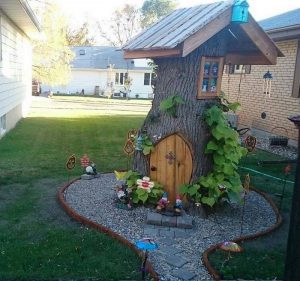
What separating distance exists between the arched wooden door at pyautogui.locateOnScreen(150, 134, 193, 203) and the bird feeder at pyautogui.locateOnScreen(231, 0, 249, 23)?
1929 millimetres

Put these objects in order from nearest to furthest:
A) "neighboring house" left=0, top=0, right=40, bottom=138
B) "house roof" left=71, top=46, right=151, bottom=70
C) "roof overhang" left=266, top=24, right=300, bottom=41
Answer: "neighboring house" left=0, top=0, right=40, bottom=138
"roof overhang" left=266, top=24, right=300, bottom=41
"house roof" left=71, top=46, right=151, bottom=70

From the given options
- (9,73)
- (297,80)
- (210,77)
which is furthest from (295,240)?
(9,73)

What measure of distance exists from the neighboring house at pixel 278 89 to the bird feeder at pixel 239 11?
234 inches

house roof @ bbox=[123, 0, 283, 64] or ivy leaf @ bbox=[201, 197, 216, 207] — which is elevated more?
house roof @ bbox=[123, 0, 283, 64]

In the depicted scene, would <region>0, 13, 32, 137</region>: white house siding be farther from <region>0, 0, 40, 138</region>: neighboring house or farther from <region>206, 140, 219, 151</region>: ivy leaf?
<region>206, 140, 219, 151</region>: ivy leaf

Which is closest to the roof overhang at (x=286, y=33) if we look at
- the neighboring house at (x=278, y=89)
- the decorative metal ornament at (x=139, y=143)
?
the neighboring house at (x=278, y=89)

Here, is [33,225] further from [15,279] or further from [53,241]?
[15,279]

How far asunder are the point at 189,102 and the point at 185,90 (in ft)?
0.65

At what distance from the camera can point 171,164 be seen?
6.23 m

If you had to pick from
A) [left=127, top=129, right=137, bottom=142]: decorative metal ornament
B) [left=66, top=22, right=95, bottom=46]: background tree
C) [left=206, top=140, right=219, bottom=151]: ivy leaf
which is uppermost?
[left=66, top=22, right=95, bottom=46]: background tree

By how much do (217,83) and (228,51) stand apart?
3.22ft

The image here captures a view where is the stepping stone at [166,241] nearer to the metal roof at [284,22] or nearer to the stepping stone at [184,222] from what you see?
the stepping stone at [184,222]

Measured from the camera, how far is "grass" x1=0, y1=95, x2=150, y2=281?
4359mm

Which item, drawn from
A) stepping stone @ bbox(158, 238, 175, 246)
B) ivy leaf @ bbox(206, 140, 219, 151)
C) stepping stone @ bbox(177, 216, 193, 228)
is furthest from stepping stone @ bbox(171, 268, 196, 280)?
ivy leaf @ bbox(206, 140, 219, 151)
